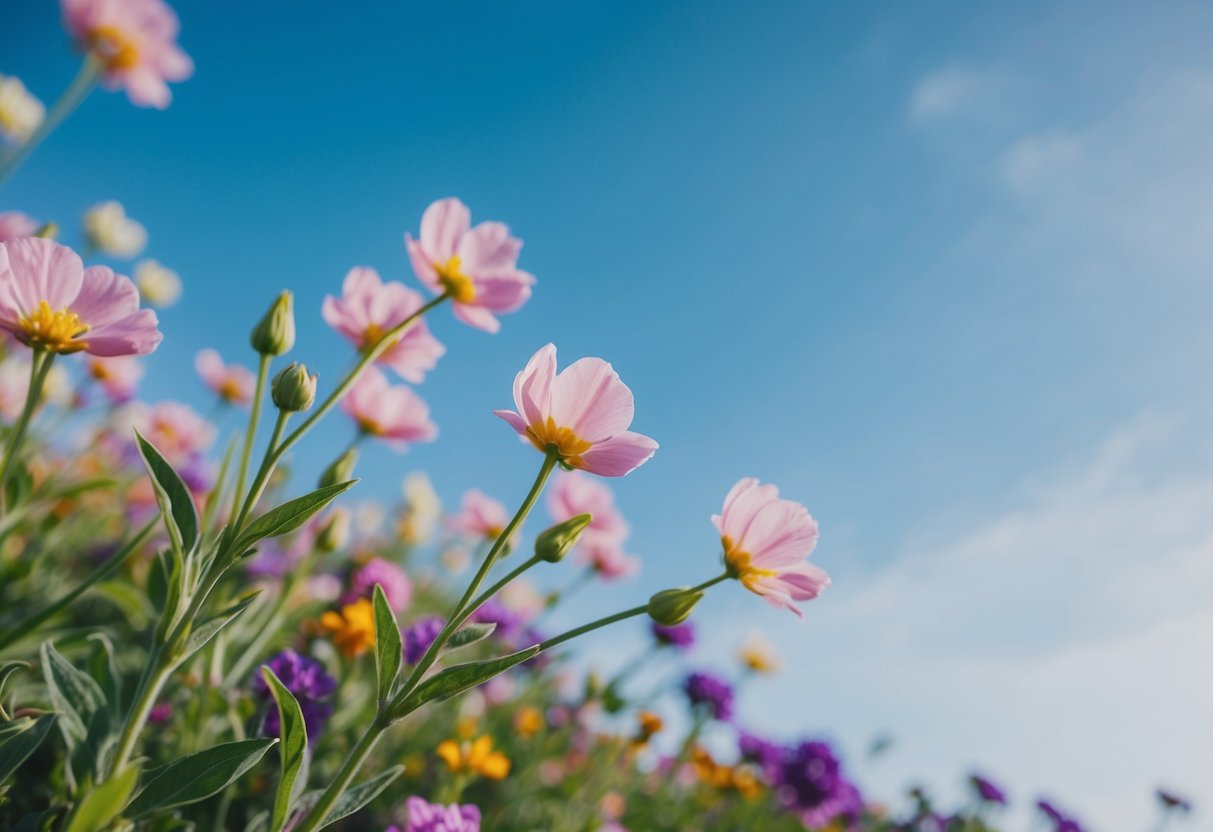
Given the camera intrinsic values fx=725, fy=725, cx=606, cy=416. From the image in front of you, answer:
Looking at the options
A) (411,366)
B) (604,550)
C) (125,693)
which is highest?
(604,550)

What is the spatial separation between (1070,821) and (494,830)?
3.44 meters

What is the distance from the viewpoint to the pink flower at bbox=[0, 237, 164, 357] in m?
1.15

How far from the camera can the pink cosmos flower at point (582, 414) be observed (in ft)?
3.71

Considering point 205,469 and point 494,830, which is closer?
point 494,830

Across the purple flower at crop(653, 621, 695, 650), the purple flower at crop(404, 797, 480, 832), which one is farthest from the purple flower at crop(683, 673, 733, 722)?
the purple flower at crop(404, 797, 480, 832)

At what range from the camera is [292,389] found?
117cm

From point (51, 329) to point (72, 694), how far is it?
0.60m

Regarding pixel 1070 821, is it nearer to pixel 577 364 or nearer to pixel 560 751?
pixel 560 751

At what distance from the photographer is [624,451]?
3.76 feet

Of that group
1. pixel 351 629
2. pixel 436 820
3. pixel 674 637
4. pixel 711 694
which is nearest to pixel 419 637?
pixel 351 629

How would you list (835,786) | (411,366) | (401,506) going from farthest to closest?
1. (401,506)
2. (835,786)
3. (411,366)

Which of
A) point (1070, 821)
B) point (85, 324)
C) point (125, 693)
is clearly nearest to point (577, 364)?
point (85, 324)

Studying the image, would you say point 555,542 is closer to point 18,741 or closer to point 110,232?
point 18,741

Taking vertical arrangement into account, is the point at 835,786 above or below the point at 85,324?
above
